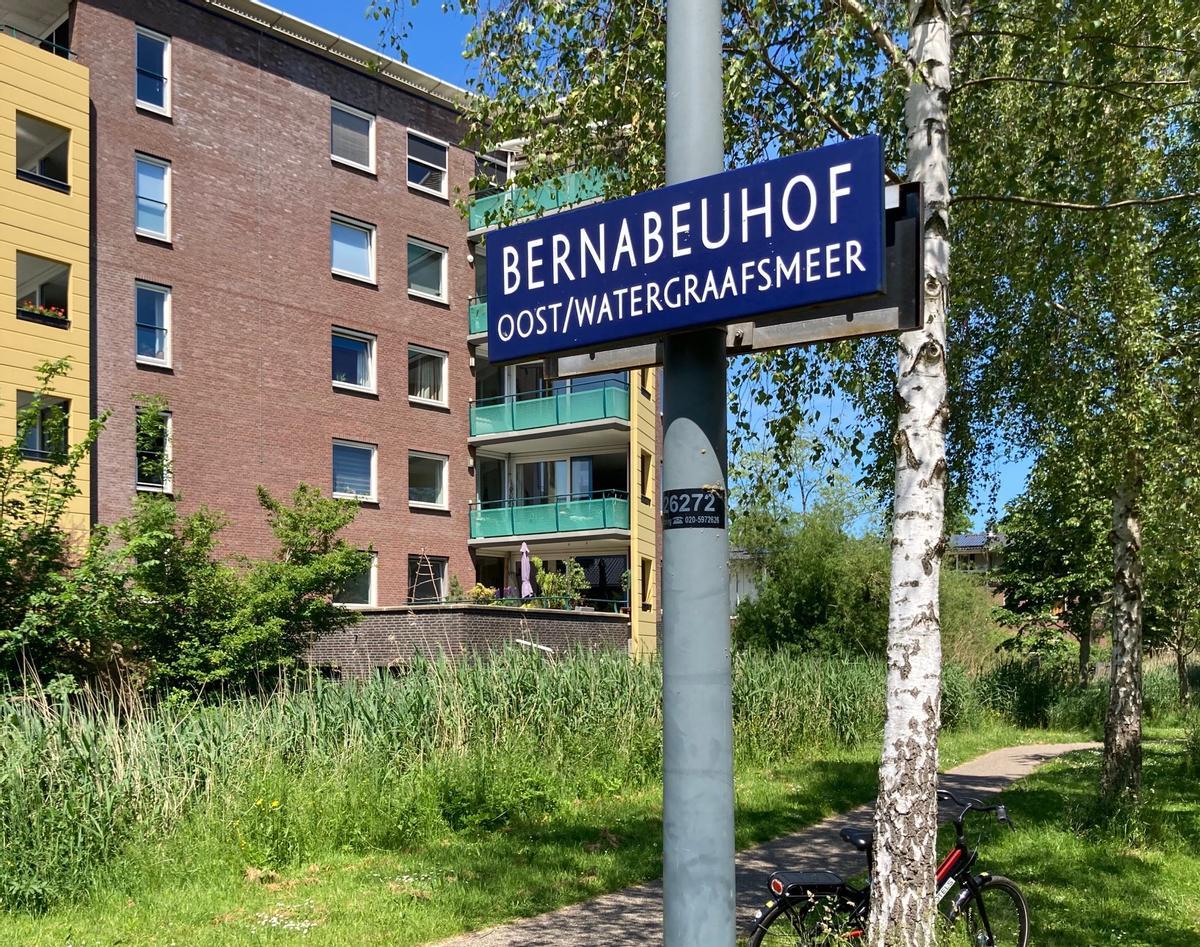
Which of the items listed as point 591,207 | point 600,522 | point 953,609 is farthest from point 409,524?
point 591,207

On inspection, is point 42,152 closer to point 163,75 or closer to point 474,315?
point 163,75

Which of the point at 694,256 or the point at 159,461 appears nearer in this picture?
the point at 694,256

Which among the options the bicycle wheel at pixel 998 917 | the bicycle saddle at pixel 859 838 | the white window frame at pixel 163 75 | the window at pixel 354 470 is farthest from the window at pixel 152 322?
the bicycle wheel at pixel 998 917

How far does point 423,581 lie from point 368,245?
941 centimetres

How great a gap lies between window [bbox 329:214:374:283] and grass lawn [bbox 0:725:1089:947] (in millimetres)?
22000

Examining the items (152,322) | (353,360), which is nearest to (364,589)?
(353,360)

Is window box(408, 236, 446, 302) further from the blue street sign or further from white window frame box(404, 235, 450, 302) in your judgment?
the blue street sign

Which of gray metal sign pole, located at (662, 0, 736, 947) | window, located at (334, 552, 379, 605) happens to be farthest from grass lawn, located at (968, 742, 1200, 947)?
window, located at (334, 552, 379, 605)

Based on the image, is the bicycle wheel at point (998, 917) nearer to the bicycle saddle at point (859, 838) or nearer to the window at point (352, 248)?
the bicycle saddle at point (859, 838)

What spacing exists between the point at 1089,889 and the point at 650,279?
809cm

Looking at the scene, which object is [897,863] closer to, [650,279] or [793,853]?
[650,279]

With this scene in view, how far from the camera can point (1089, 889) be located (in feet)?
30.0

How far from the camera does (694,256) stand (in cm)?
299

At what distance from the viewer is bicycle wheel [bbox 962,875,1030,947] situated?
20.7 ft
